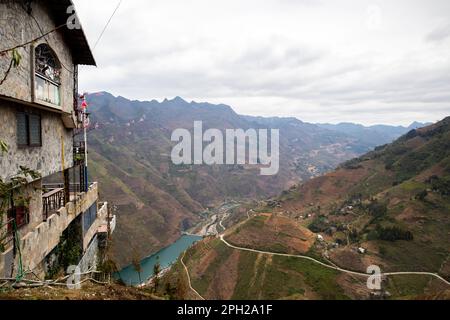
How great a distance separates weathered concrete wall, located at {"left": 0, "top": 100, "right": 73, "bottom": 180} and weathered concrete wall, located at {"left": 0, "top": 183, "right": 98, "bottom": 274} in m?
1.83

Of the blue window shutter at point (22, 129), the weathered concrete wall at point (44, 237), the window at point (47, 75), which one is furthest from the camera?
the window at point (47, 75)

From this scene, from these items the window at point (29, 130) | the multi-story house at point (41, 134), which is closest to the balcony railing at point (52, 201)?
the multi-story house at point (41, 134)

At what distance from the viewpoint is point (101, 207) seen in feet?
71.2

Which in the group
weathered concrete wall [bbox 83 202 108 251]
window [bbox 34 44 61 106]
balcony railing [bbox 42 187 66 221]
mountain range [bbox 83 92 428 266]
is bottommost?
mountain range [bbox 83 92 428 266]

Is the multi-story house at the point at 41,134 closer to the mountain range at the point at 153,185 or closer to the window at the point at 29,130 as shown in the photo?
the window at the point at 29,130

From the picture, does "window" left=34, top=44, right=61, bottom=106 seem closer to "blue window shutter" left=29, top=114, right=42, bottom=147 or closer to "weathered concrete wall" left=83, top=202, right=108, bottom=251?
"blue window shutter" left=29, top=114, right=42, bottom=147

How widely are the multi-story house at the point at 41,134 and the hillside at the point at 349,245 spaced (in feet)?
65.5

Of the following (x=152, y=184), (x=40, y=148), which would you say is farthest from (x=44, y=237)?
(x=152, y=184)

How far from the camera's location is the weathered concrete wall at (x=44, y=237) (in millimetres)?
10406

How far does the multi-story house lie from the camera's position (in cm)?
970

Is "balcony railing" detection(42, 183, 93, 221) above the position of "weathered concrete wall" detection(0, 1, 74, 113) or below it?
below

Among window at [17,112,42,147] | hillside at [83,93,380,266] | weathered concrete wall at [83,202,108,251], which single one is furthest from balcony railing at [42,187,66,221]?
hillside at [83,93,380,266]

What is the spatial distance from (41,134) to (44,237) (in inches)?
153
